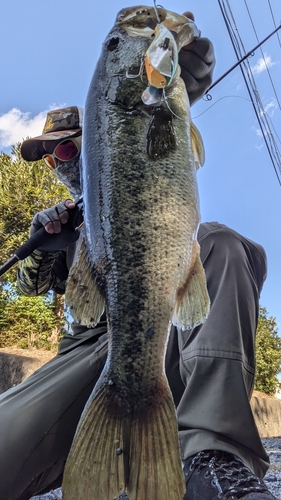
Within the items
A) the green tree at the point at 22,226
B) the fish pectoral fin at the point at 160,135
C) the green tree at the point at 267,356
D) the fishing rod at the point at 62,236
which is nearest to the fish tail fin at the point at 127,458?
the fish pectoral fin at the point at 160,135

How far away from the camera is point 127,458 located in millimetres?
1249

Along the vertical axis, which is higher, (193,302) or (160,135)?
(160,135)

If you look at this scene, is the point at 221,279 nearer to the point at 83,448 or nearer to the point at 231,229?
the point at 231,229

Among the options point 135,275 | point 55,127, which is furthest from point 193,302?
point 55,127

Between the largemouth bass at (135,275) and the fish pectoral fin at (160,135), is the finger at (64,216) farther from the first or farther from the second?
the fish pectoral fin at (160,135)

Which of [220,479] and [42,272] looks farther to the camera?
[42,272]

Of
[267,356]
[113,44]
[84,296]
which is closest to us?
[84,296]

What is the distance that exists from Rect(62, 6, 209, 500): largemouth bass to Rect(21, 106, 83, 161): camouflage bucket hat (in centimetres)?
159

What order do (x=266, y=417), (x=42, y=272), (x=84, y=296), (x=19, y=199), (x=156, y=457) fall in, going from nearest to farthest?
(x=156, y=457) < (x=84, y=296) < (x=42, y=272) < (x=266, y=417) < (x=19, y=199)

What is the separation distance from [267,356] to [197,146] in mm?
23252

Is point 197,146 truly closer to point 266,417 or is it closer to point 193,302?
point 193,302

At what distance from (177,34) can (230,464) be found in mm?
1646

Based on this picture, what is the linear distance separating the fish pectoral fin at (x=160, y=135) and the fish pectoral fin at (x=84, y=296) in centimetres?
47

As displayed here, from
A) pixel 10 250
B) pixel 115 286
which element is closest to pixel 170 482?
pixel 115 286
